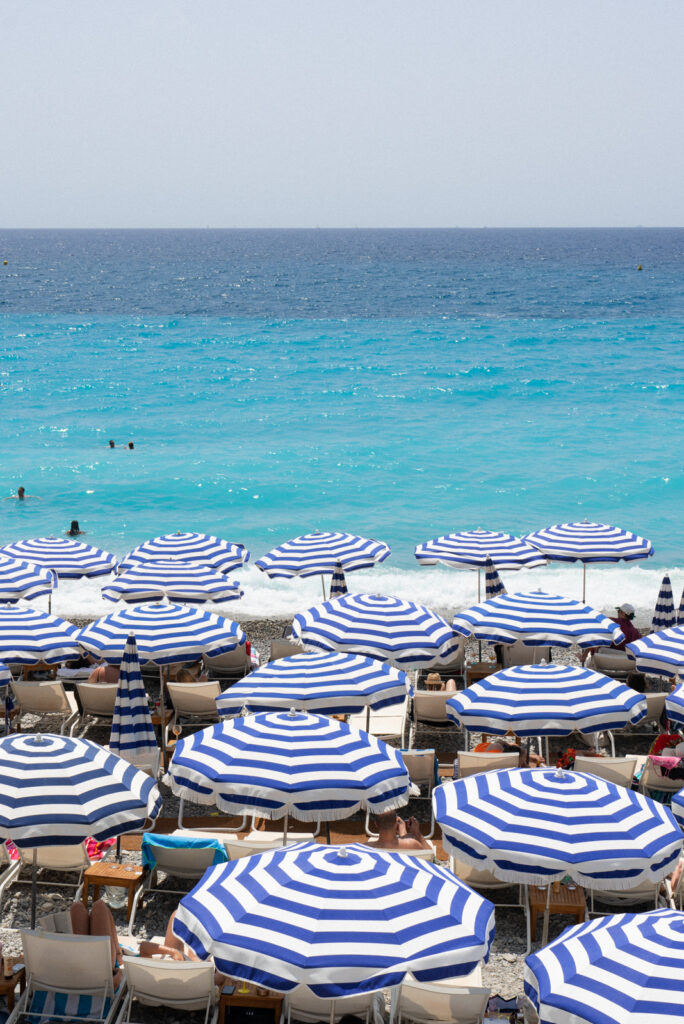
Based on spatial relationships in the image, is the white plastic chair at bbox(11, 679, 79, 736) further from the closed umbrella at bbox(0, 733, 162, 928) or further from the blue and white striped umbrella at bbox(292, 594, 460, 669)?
the closed umbrella at bbox(0, 733, 162, 928)

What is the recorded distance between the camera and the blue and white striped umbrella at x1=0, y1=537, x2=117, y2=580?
558 inches

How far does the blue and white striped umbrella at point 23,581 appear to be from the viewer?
13.0 meters

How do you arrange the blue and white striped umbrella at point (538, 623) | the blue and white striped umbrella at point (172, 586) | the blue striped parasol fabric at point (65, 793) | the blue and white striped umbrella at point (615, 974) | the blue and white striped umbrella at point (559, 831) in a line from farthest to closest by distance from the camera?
the blue and white striped umbrella at point (172, 586) → the blue and white striped umbrella at point (538, 623) → the blue striped parasol fabric at point (65, 793) → the blue and white striped umbrella at point (559, 831) → the blue and white striped umbrella at point (615, 974)

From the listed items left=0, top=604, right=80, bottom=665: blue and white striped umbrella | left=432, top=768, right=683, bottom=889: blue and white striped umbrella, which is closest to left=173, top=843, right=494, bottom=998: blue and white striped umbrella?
left=432, top=768, right=683, bottom=889: blue and white striped umbrella

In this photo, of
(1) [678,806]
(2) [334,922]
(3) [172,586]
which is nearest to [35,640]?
(3) [172,586]

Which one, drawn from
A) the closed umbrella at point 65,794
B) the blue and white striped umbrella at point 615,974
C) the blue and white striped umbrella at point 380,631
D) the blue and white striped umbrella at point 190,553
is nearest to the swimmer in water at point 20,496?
the blue and white striped umbrella at point 190,553

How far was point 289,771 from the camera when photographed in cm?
744

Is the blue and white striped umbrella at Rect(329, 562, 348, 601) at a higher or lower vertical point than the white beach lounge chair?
higher

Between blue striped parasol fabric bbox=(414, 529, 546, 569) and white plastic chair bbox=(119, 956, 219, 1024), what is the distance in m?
8.41

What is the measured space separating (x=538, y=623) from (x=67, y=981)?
627 cm

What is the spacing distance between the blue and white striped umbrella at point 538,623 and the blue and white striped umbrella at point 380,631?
14.6 inches

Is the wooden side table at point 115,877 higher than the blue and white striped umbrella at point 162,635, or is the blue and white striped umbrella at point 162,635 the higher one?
the blue and white striped umbrella at point 162,635

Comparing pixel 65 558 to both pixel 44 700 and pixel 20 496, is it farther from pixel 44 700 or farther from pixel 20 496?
pixel 20 496

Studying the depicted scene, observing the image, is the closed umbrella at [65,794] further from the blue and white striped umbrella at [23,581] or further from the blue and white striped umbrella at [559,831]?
the blue and white striped umbrella at [23,581]
